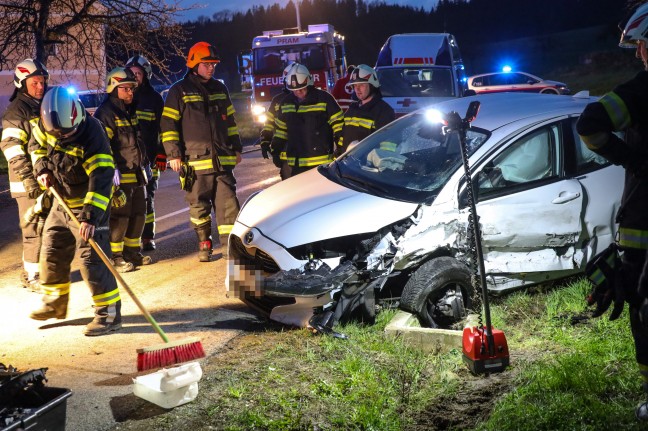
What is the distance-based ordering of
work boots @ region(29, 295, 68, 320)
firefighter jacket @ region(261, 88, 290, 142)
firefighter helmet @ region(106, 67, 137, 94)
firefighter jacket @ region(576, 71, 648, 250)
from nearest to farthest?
firefighter jacket @ region(576, 71, 648, 250) < work boots @ region(29, 295, 68, 320) < firefighter helmet @ region(106, 67, 137, 94) < firefighter jacket @ region(261, 88, 290, 142)

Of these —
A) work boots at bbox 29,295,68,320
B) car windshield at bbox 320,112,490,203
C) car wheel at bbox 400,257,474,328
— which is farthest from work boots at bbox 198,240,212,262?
car wheel at bbox 400,257,474,328

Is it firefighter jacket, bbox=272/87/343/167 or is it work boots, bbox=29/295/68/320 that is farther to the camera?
firefighter jacket, bbox=272/87/343/167

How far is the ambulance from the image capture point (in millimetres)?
14500

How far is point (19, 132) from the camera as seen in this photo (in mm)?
6969

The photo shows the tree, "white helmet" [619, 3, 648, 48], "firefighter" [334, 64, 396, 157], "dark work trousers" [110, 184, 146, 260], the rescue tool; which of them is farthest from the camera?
the tree

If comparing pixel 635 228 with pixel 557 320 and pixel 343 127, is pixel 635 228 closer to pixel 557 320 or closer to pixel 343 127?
pixel 557 320

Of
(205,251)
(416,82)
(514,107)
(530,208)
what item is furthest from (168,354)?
(416,82)

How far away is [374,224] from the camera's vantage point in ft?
17.6

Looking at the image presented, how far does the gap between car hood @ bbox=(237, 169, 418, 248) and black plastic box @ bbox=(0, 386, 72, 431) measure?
209cm

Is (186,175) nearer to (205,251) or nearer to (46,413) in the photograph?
(205,251)

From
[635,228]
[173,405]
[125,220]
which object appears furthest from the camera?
Result: [125,220]

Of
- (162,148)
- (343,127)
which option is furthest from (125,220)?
(343,127)

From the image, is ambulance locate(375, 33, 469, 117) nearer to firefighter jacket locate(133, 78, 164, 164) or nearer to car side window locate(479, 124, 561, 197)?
firefighter jacket locate(133, 78, 164, 164)

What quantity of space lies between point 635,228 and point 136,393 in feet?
9.04
